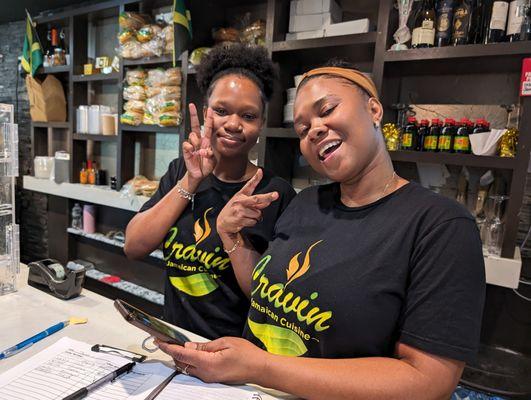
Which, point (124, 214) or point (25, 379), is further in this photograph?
point (124, 214)

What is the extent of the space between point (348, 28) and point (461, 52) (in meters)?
0.59

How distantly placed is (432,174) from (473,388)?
114cm

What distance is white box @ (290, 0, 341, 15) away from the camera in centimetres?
207

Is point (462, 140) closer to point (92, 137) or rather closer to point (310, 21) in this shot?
point (310, 21)

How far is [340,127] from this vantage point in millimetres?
A: 894

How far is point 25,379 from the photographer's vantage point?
79 cm

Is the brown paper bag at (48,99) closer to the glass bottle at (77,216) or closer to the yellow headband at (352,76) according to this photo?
the glass bottle at (77,216)

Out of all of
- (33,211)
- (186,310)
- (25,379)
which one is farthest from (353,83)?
(33,211)

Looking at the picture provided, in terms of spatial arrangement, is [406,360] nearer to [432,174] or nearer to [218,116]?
[218,116]

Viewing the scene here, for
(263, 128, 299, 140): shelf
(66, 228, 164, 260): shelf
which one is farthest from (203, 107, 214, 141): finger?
(66, 228, 164, 260): shelf

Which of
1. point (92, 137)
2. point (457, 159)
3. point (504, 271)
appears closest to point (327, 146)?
point (457, 159)

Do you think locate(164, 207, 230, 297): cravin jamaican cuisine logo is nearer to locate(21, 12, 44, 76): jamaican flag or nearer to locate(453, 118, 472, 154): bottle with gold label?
locate(453, 118, 472, 154): bottle with gold label

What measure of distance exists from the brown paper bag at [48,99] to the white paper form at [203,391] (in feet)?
10.9

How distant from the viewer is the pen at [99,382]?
0.73m
